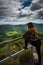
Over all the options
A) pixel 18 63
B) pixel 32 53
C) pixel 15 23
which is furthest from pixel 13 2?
pixel 18 63

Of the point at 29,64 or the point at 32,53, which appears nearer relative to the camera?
the point at 29,64

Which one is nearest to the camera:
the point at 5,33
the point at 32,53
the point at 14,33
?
the point at 32,53

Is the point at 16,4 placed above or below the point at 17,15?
above

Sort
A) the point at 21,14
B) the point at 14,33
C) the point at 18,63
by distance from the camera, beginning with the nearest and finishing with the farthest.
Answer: the point at 18,63, the point at 14,33, the point at 21,14

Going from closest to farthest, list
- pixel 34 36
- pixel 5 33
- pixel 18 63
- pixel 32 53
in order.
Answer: pixel 34 36
pixel 18 63
pixel 32 53
pixel 5 33

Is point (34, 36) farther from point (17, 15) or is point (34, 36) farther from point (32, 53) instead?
point (17, 15)

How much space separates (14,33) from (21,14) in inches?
69.9

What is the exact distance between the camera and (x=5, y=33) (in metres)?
9.66

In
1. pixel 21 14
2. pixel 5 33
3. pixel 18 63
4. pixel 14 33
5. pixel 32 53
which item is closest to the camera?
pixel 18 63

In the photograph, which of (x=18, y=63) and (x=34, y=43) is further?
(x=18, y=63)

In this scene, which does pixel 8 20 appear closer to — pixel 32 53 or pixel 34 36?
pixel 32 53

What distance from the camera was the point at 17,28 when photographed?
9.54m

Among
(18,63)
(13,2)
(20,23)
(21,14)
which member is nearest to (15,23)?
(20,23)

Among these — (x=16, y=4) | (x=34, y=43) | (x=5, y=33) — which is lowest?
(x=5, y=33)
